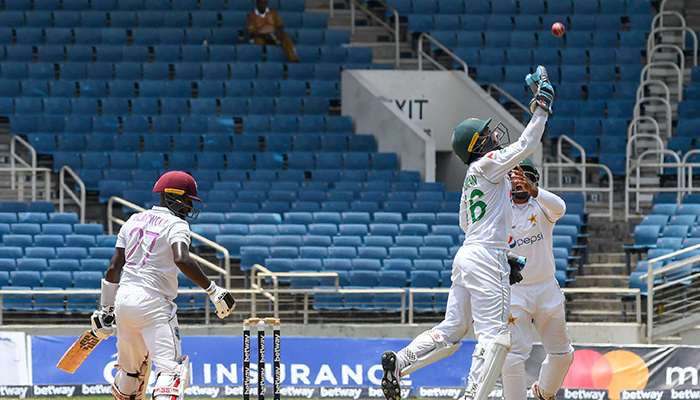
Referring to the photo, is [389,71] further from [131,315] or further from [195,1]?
[131,315]

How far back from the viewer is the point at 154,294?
728 centimetres

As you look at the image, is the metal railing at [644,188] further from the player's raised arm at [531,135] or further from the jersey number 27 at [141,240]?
the jersey number 27 at [141,240]

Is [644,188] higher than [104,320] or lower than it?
higher

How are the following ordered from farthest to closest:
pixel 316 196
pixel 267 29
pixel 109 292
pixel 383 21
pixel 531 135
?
pixel 383 21, pixel 267 29, pixel 316 196, pixel 109 292, pixel 531 135

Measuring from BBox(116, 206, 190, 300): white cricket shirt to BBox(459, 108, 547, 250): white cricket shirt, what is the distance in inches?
84.7

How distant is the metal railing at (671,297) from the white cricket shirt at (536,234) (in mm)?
5789

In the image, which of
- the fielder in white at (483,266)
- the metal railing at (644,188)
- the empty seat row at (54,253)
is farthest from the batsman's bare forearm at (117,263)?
the metal railing at (644,188)

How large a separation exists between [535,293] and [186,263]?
9.23 ft

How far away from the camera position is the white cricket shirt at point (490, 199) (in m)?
6.86

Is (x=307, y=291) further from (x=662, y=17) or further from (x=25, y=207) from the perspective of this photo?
(x=662, y=17)

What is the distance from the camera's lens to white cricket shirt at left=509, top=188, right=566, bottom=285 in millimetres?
7844

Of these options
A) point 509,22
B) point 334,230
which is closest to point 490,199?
point 334,230

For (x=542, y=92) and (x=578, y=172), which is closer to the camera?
(x=542, y=92)

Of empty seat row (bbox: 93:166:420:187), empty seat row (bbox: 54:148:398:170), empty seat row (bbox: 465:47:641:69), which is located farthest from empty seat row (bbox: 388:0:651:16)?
empty seat row (bbox: 93:166:420:187)
